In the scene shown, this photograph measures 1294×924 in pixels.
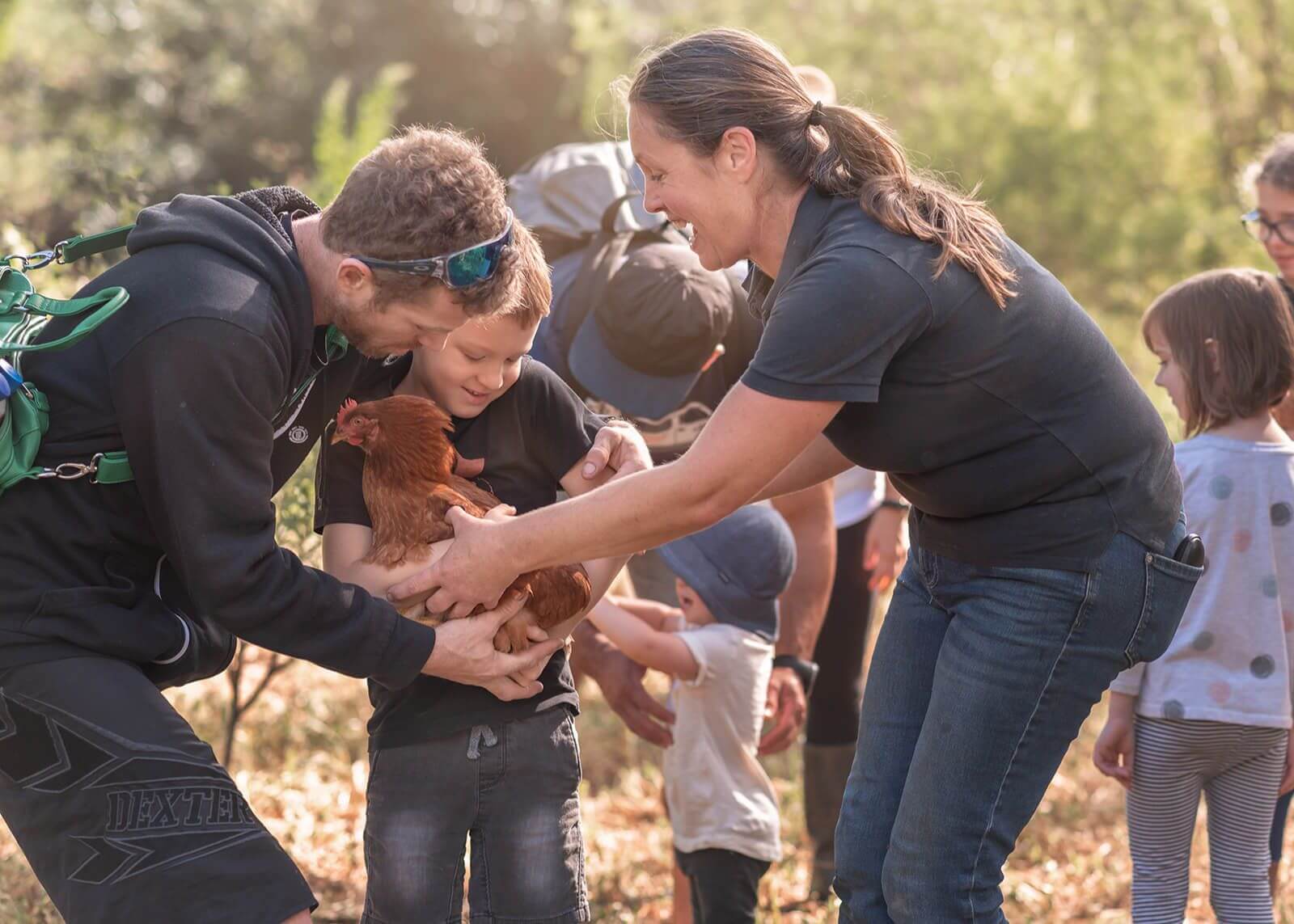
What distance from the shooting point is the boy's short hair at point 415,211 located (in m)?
Answer: 2.64

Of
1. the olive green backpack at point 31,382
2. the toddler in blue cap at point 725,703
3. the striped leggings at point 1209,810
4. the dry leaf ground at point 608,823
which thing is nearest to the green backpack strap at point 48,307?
the olive green backpack at point 31,382

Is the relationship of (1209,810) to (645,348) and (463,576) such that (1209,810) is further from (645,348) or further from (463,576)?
(463,576)

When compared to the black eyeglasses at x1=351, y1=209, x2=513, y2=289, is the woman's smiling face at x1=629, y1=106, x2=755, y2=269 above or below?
above

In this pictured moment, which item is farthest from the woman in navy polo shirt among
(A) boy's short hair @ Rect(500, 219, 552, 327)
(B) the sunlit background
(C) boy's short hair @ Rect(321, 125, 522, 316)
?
(B) the sunlit background

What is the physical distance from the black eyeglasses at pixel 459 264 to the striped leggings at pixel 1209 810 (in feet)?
7.71

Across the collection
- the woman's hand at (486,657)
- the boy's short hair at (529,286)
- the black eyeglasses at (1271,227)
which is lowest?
the woman's hand at (486,657)

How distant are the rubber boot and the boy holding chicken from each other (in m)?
2.20

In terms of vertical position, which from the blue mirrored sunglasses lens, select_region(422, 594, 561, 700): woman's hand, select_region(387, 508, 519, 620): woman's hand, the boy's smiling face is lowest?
select_region(422, 594, 561, 700): woman's hand

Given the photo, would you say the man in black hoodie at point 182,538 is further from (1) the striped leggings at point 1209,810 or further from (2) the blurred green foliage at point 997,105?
(2) the blurred green foliage at point 997,105

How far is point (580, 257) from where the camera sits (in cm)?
450

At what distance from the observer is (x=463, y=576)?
9.29 feet

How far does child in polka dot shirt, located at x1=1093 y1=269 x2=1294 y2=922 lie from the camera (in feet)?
12.3

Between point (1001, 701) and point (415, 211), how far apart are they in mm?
1545

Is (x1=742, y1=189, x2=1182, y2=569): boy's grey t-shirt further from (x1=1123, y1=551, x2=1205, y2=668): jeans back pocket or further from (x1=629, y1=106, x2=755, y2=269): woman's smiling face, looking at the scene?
(x1=629, y1=106, x2=755, y2=269): woman's smiling face
